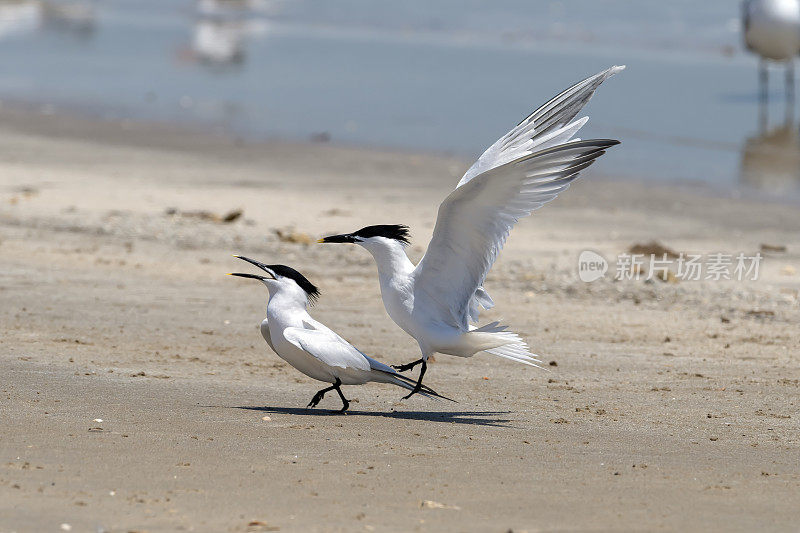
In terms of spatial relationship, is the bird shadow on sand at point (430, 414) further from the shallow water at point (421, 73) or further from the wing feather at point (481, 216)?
the shallow water at point (421, 73)

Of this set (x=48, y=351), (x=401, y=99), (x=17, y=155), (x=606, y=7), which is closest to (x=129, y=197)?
(x=17, y=155)

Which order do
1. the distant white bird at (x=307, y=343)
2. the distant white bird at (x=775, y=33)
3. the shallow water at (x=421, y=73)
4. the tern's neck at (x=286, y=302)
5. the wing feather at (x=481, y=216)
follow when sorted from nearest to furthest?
the wing feather at (x=481, y=216) < the distant white bird at (x=307, y=343) < the tern's neck at (x=286, y=302) < the shallow water at (x=421, y=73) < the distant white bird at (x=775, y=33)

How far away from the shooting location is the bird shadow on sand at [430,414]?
6.07 m

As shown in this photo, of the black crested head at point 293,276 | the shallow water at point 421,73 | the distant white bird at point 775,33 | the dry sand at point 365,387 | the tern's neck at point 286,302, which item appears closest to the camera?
the dry sand at point 365,387

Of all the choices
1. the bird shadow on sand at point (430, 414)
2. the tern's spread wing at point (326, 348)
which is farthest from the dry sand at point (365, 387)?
the tern's spread wing at point (326, 348)

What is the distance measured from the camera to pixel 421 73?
2392 centimetres

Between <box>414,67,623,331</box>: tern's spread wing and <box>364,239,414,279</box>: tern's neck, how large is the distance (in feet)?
0.30

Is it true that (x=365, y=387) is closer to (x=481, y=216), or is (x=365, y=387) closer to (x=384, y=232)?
(x=384, y=232)

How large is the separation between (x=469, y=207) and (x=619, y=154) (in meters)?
10.9

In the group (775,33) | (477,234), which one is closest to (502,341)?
(477,234)

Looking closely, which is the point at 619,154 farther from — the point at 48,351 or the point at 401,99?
the point at 48,351

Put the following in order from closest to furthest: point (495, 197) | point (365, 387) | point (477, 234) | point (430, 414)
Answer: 1. point (495, 197)
2. point (477, 234)
3. point (430, 414)
4. point (365, 387)

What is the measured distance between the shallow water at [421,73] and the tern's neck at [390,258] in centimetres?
933

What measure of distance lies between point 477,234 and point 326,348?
928mm
